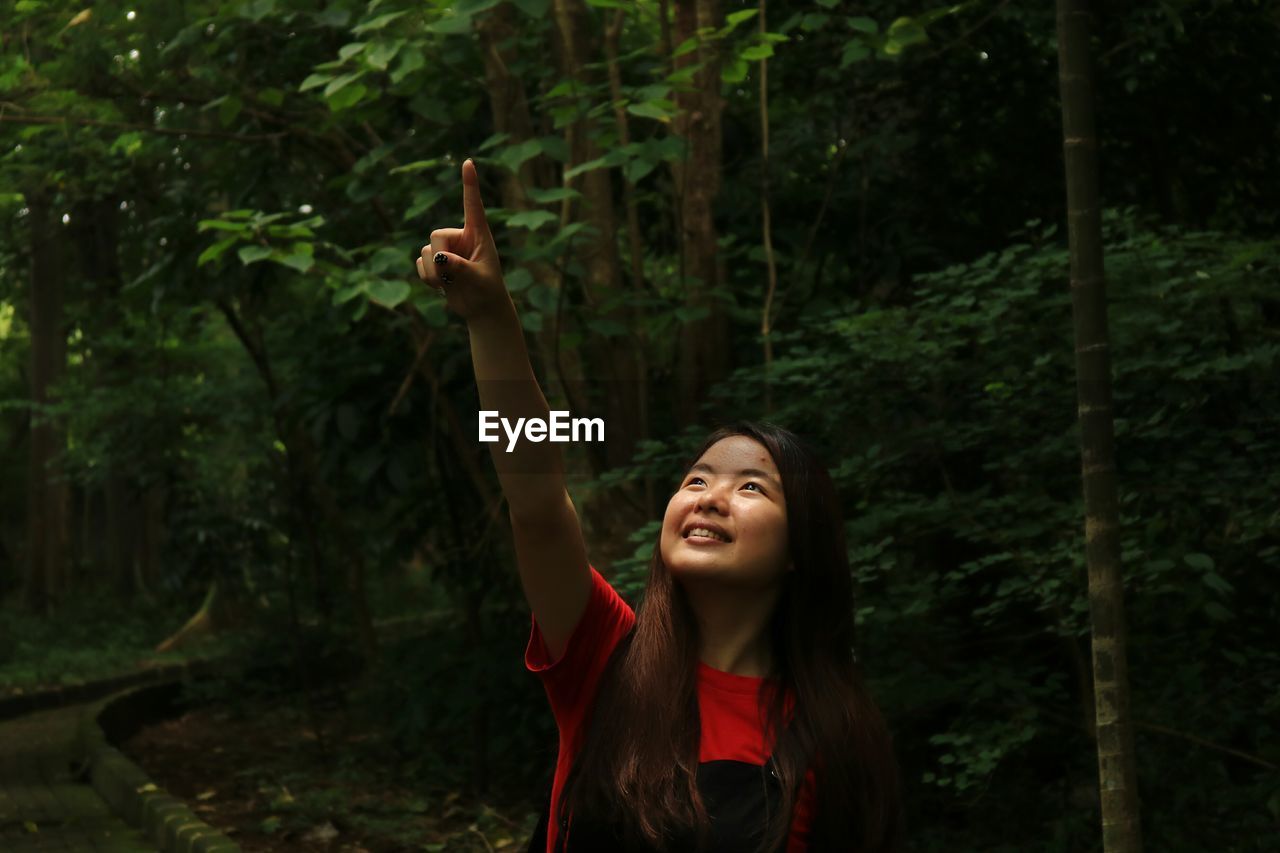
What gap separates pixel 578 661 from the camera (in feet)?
8.25

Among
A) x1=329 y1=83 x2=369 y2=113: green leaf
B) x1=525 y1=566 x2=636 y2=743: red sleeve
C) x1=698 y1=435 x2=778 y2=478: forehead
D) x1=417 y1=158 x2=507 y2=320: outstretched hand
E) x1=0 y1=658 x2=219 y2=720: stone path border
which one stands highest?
x1=329 y1=83 x2=369 y2=113: green leaf

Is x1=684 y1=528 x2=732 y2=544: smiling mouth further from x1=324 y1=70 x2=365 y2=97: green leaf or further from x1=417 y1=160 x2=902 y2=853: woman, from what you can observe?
x1=324 y1=70 x2=365 y2=97: green leaf

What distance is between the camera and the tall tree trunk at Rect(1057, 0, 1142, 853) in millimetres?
3998

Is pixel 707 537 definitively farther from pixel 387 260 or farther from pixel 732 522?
pixel 387 260

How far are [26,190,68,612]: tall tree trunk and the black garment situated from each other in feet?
64.6

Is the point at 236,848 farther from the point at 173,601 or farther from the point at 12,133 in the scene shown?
the point at 173,601

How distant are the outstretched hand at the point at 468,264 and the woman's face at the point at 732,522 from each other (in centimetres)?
45

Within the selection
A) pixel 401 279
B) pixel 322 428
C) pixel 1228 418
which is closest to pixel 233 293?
pixel 322 428

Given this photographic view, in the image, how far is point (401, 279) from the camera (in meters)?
6.78

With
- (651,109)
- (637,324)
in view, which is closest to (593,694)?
(651,109)

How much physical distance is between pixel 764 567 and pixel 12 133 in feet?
25.0

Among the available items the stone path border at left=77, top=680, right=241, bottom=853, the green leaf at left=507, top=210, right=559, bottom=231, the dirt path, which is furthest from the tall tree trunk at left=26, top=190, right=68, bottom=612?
the green leaf at left=507, top=210, right=559, bottom=231

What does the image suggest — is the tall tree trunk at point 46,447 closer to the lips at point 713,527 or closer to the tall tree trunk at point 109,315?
the tall tree trunk at point 109,315

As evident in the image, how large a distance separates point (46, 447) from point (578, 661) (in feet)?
76.7
